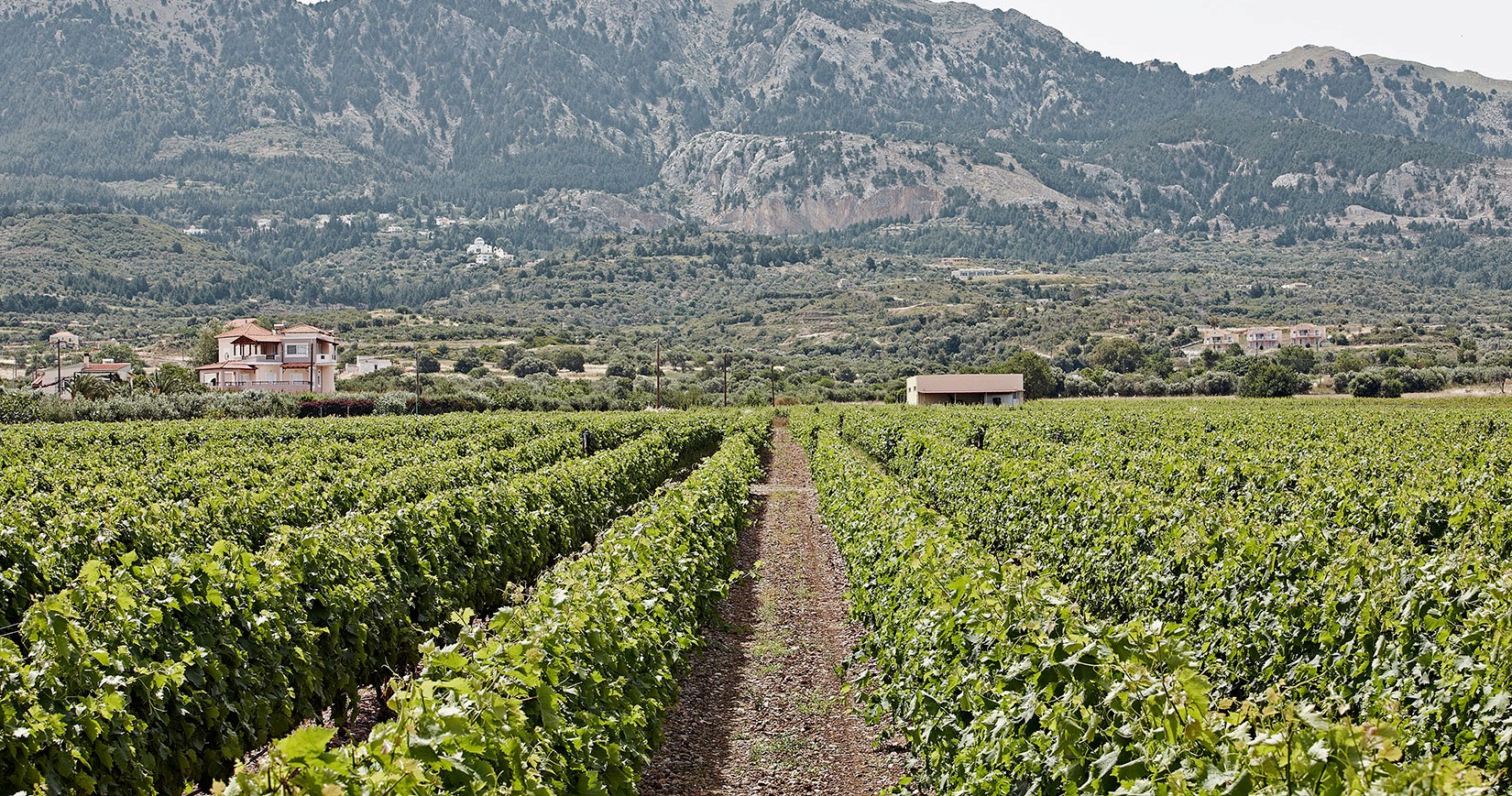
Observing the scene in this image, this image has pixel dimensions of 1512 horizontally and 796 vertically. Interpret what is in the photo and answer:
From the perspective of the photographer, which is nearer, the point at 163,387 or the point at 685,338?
the point at 163,387

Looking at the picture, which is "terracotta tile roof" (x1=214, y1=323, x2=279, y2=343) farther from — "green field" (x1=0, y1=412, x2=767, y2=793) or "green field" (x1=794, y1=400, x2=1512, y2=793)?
"green field" (x1=794, y1=400, x2=1512, y2=793)

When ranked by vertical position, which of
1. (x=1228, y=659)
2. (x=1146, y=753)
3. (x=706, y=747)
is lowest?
(x=706, y=747)

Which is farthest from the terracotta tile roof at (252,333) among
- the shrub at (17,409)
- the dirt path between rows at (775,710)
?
the dirt path between rows at (775,710)

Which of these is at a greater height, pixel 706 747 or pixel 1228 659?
pixel 1228 659

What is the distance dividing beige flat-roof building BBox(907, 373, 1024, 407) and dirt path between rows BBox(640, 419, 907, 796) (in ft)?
180

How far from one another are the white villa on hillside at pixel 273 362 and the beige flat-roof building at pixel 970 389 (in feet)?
125

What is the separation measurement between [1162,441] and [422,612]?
1980 centimetres

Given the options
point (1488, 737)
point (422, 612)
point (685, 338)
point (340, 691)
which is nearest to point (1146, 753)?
point (1488, 737)

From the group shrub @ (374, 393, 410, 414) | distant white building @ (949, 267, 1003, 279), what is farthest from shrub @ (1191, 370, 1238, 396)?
distant white building @ (949, 267, 1003, 279)

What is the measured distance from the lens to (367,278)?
195375mm

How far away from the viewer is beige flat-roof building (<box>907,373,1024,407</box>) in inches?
2739

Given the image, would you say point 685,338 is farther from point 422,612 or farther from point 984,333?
point 422,612

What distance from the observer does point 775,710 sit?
9.53m

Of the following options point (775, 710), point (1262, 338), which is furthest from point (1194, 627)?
point (1262, 338)
